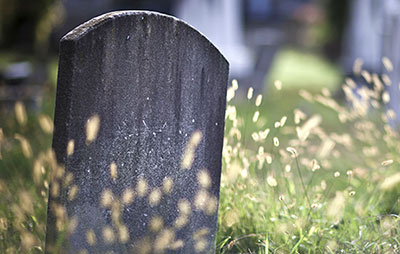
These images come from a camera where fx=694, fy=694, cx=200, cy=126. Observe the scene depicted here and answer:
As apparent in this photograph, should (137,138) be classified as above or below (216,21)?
above

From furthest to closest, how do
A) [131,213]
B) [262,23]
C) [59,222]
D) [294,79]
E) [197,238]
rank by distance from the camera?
[262,23] → [294,79] → [197,238] → [131,213] → [59,222]

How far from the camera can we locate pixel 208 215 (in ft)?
9.96

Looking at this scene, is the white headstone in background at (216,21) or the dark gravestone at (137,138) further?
the white headstone in background at (216,21)

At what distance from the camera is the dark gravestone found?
256 centimetres

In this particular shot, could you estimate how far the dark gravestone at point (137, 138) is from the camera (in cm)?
256

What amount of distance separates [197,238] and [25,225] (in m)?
0.83

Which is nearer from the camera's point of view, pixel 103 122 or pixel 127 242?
pixel 103 122

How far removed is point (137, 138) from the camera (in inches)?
108

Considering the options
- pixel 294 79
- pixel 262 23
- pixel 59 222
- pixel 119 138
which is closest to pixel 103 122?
pixel 119 138

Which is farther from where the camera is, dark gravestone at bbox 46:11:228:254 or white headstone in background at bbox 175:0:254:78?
→ white headstone in background at bbox 175:0:254:78

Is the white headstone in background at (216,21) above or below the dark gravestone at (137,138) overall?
below

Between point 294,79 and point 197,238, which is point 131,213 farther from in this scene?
point 294,79

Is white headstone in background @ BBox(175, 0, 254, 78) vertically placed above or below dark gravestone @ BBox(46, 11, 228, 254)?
below

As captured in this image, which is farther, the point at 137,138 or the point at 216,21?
the point at 216,21
